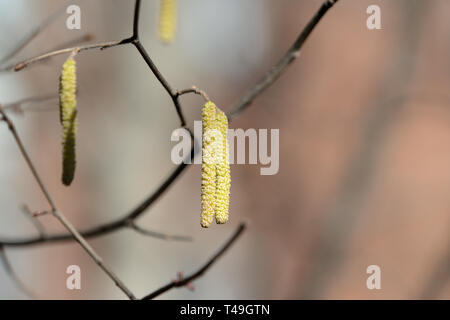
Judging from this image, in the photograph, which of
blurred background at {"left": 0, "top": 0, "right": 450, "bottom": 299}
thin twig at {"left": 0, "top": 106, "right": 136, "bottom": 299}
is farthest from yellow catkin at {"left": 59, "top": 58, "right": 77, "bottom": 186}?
blurred background at {"left": 0, "top": 0, "right": 450, "bottom": 299}

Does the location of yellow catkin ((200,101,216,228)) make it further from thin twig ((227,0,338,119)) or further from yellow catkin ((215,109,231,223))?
thin twig ((227,0,338,119))

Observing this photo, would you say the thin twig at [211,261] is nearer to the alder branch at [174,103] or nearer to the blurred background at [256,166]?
the alder branch at [174,103]

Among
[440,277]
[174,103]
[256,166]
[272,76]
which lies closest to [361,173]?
[440,277]

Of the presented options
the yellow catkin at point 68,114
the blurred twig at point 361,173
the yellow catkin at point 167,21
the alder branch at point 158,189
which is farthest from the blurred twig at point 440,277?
the yellow catkin at point 68,114

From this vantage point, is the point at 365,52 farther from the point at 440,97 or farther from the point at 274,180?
the point at 440,97

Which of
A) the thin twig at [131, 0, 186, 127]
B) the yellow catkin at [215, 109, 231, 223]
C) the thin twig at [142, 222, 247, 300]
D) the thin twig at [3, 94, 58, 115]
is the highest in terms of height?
the thin twig at [131, 0, 186, 127]

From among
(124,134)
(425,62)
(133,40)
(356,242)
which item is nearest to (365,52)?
(425,62)

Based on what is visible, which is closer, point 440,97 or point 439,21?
point 440,97
